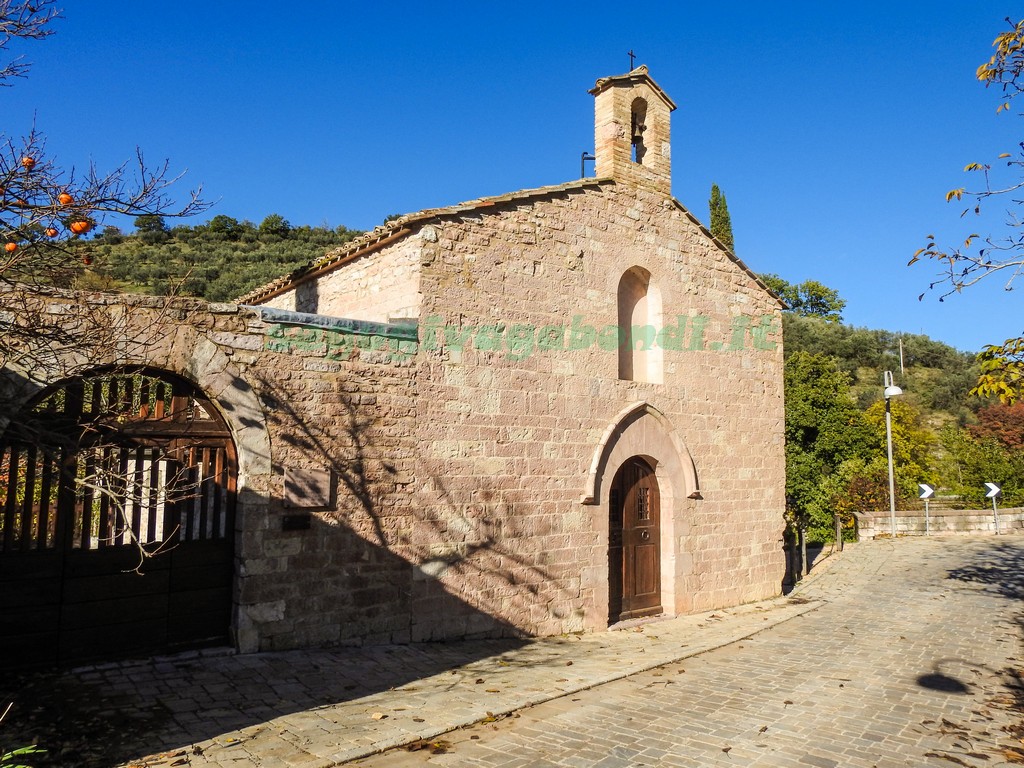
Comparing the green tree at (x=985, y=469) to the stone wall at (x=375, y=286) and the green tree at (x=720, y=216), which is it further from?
the stone wall at (x=375, y=286)

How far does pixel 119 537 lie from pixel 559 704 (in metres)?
4.29

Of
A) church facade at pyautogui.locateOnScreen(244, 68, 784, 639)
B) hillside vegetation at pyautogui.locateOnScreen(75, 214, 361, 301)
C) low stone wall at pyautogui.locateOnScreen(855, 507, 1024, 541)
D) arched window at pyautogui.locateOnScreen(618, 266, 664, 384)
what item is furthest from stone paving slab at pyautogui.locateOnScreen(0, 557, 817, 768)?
hillside vegetation at pyautogui.locateOnScreen(75, 214, 361, 301)

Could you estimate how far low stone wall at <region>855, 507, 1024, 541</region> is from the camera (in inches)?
774

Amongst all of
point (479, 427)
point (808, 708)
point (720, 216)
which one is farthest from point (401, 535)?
point (720, 216)

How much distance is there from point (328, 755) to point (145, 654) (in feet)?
8.76

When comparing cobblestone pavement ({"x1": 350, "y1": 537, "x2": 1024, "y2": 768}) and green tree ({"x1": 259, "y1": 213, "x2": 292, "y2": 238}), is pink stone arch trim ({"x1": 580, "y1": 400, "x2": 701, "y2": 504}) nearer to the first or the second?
cobblestone pavement ({"x1": 350, "y1": 537, "x2": 1024, "y2": 768})

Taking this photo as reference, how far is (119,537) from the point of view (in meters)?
6.38

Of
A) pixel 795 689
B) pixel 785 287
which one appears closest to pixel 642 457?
pixel 795 689

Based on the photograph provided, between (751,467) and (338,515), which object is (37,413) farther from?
(751,467)

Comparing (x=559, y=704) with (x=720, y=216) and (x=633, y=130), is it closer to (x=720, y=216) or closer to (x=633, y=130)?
(x=633, y=130)

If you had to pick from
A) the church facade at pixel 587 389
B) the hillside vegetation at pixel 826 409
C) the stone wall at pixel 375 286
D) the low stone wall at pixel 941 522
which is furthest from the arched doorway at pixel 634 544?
the low stone wall at pixel 941 522

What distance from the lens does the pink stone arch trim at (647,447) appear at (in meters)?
9.55

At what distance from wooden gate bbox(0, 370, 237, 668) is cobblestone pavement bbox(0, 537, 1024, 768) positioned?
1.16 feet

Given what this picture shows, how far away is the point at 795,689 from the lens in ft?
22.7
